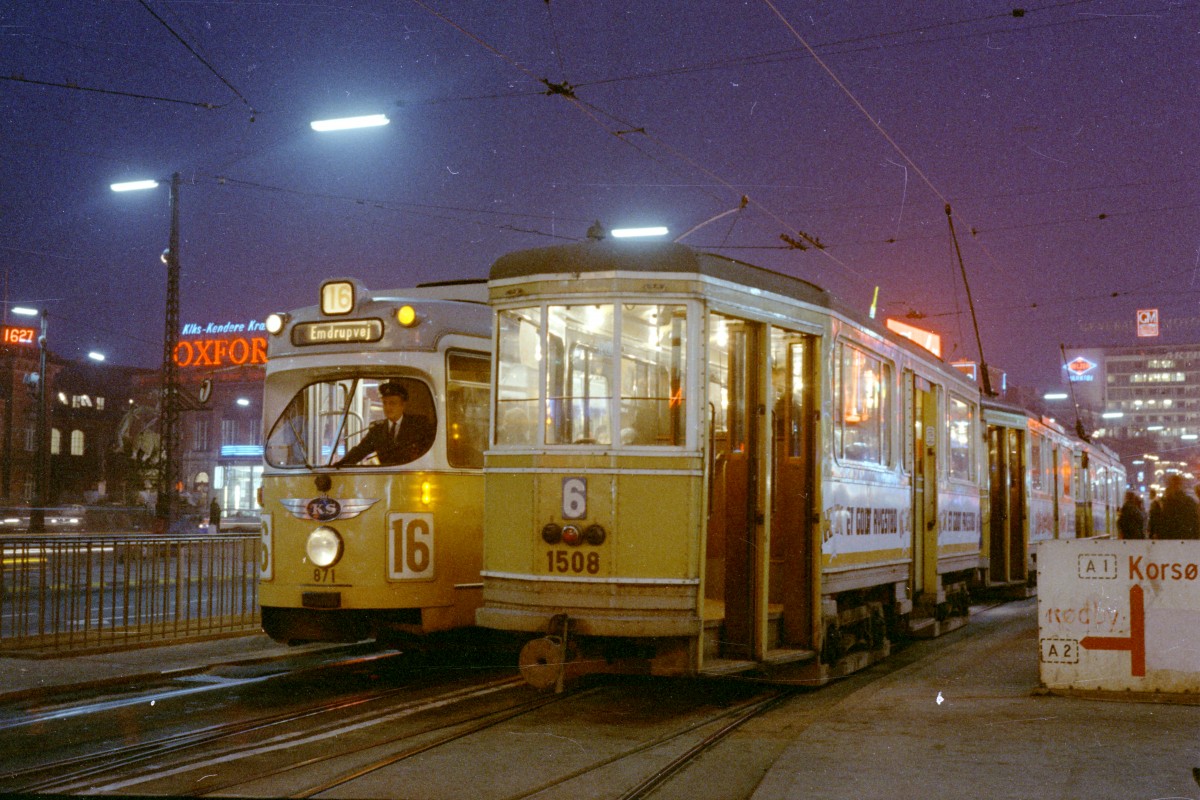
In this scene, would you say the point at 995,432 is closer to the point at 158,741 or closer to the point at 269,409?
the point at 269,409

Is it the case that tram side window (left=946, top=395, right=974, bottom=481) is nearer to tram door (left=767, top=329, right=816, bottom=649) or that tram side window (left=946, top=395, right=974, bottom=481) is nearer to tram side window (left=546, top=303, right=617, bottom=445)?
tram door (left=767, top=329, right=816, bottom=649)

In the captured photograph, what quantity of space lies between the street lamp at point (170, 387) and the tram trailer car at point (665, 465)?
16005mm

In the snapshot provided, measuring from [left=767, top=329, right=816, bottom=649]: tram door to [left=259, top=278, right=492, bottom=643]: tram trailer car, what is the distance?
8.11 ft

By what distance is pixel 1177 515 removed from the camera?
13.3m

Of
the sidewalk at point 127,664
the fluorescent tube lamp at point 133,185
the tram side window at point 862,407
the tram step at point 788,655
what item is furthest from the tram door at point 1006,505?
the fluorescent tube lamp at point 133,185

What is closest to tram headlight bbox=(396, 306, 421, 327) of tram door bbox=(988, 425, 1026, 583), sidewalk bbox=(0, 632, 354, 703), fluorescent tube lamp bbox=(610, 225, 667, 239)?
sidewalk bbox=(0, 632, 354, 703)

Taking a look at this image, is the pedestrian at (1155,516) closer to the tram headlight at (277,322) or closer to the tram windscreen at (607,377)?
the tram windscreen at (607,377)

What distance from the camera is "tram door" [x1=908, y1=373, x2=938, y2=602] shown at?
12484 millimetres

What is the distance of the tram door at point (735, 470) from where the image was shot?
8523 mm

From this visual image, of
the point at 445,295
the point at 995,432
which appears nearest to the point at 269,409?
the point at 445,295

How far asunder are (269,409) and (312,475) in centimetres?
91

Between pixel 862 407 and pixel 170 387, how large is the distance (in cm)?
1717

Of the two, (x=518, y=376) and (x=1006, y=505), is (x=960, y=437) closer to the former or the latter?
(x=1006, y=505)

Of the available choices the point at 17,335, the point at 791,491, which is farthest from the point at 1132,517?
the point at 17,335
